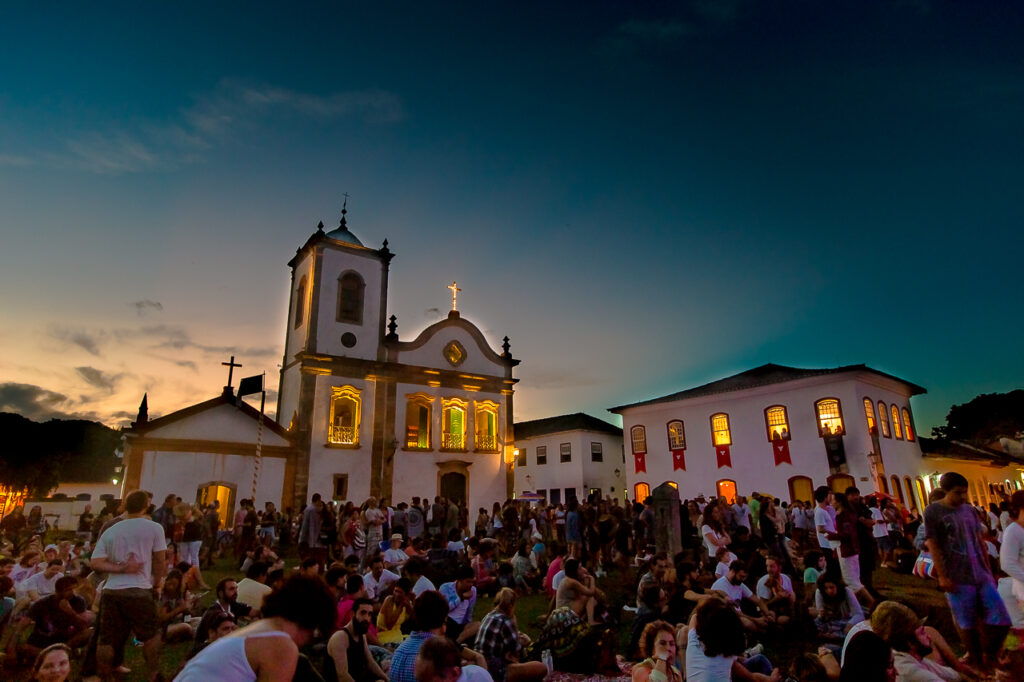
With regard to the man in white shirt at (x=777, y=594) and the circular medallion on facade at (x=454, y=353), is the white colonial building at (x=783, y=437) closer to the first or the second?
the circular medallion on facade at (x=454, y=353)

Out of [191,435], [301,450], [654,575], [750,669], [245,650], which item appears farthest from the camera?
[301,450]

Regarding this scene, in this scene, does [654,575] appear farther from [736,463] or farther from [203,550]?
[736,463]

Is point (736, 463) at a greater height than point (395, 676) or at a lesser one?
greater

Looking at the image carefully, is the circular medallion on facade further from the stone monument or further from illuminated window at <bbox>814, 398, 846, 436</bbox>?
the stone monument

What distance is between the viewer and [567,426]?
44438mm

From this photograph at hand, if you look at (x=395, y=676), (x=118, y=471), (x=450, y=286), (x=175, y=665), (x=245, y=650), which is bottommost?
(x=175, y=665)

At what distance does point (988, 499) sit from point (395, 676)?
47.3 metres

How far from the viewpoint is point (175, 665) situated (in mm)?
7336

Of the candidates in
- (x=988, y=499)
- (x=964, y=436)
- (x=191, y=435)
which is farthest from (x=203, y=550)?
(x=964, y=436)

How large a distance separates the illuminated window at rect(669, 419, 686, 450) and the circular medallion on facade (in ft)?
40.0

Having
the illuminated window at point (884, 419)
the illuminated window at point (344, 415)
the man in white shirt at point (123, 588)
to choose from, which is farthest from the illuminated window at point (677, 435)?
the man in white shirt at point (123, 588)

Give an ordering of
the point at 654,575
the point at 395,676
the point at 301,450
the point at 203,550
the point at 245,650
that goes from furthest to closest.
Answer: the point at 301,450, the point at 203,550, the point at 654,575, the point at 395,676, the point at 245,650

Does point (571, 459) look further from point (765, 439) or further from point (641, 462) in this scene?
point (765, 439)

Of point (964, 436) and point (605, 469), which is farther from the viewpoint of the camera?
point (964, 436)
